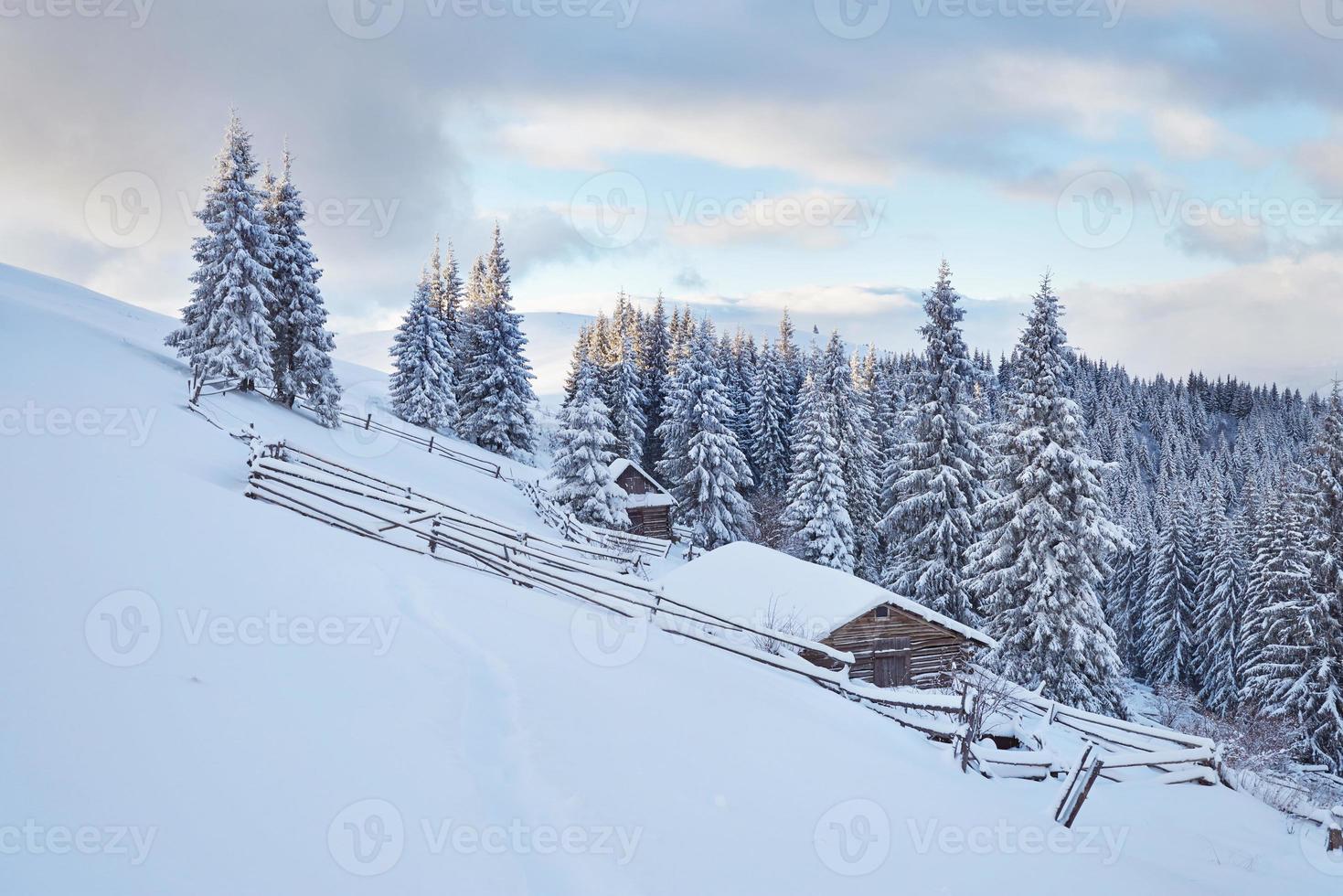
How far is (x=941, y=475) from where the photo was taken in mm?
31125

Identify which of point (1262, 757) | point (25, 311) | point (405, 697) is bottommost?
point (1262, 757)

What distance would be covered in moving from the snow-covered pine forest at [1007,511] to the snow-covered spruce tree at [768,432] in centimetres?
17

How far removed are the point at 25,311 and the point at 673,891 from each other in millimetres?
31347

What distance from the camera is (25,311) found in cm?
2503

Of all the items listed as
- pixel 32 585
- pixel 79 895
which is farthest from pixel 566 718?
pixel 32 585

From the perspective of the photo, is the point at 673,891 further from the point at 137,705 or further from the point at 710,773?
the point at 137,705

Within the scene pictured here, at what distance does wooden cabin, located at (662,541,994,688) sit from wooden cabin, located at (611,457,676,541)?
62.2ft

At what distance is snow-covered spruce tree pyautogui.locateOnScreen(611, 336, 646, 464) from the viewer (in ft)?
178

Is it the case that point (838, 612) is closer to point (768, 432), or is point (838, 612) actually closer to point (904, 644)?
point (904, 644)
